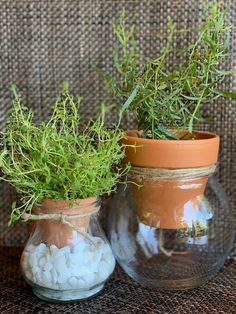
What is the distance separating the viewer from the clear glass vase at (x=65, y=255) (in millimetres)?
602

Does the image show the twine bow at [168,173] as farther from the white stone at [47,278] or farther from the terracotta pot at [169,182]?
the white stone at [47,278]

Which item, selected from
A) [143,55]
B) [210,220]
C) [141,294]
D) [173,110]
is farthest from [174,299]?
[143,55]

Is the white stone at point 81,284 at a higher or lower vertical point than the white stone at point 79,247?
lower

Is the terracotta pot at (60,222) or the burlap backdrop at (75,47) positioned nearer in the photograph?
the terracotta pot at (60,222)

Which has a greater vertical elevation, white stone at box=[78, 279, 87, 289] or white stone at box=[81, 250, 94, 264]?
white stone at box=[81, 250, 94, 264]

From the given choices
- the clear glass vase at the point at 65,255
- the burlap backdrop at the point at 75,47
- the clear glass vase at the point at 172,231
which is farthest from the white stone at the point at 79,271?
the burlap backdrop at the point at 75,47

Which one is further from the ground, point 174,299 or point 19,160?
point 19,160

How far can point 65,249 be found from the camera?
611 millimetres

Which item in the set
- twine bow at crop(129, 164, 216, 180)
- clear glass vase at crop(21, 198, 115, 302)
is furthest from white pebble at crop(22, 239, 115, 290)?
twine bow at crop(129, 164, 216, 180)

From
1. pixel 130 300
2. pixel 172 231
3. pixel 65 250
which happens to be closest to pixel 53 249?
pixel 65 250

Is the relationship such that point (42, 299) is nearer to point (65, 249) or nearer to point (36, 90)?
→ point (65, 249)

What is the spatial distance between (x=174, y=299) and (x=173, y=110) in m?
0.25

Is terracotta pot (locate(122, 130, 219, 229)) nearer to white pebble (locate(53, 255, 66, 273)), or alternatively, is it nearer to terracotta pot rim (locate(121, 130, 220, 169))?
terracotta pot rim (locate(121, 130, 220, 169))

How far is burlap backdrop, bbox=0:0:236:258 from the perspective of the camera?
0.75m
